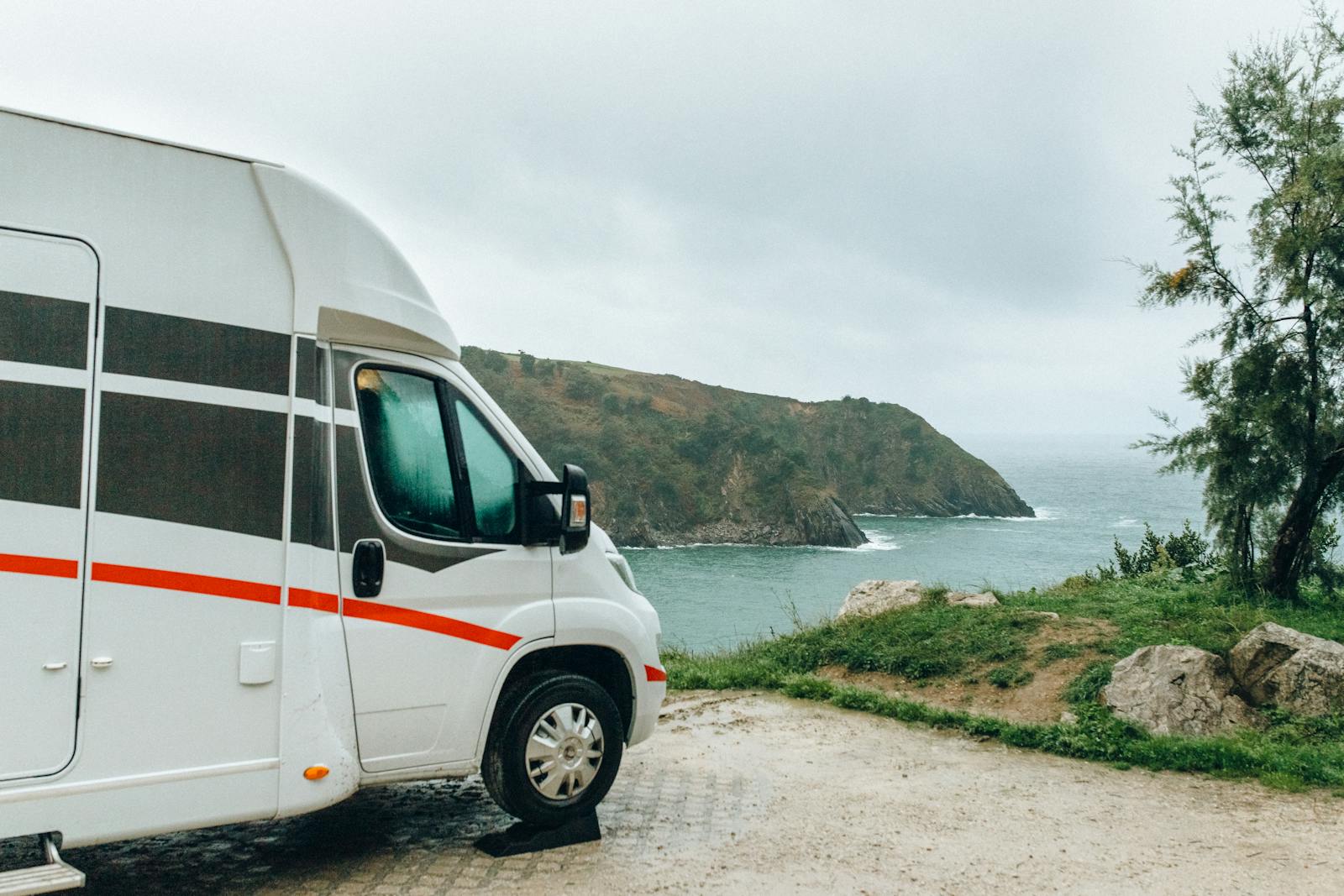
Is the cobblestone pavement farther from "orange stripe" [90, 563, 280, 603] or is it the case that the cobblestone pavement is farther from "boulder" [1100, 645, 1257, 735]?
"boulder" [1100, 645, 1257, 735]

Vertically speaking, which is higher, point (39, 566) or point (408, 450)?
point (408, 450)

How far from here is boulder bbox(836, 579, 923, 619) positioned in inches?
531

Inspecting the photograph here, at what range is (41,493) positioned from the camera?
3900 mm

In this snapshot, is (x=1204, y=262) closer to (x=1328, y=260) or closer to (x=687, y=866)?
(x=1328, y=260)

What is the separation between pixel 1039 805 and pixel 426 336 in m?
4.76

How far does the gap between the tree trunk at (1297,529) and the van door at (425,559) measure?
12.8 metres

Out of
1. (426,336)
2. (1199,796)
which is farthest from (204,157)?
(1199,796)

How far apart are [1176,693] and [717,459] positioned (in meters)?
81.8

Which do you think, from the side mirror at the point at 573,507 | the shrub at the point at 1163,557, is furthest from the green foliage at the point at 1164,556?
the side mirror at the point at 573,507

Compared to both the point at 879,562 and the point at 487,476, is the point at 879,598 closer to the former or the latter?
the point at 487,476

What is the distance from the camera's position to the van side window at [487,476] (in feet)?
17.0

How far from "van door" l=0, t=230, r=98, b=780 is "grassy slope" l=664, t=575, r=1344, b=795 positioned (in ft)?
22.0

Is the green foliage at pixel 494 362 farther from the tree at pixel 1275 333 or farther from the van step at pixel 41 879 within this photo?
the van step at pixel 41 879

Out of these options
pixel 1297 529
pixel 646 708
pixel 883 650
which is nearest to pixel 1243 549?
pixel 1297 529
